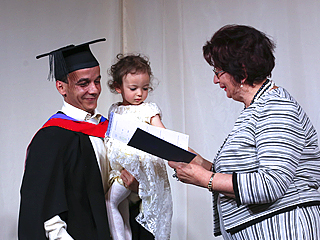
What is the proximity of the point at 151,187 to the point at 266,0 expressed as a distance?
1.63 meters

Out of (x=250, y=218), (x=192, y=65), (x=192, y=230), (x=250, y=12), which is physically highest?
(x=250, y=12)

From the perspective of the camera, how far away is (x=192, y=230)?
10.2 feet

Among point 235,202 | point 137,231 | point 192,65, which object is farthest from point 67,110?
point 192,65

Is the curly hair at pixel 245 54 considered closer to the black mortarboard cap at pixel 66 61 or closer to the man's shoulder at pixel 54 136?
the black mortarboard cap at pixel 66 61

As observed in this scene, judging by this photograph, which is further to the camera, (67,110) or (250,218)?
(67,110)

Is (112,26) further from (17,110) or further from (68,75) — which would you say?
(68,75)

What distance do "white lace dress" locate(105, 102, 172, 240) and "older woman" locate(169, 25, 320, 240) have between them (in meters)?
0.23

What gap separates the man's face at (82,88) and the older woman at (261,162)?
50 cm

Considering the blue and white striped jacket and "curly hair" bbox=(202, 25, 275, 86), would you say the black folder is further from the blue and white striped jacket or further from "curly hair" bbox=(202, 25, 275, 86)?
"curly hair" bbox=(202, 25, 275, 86)

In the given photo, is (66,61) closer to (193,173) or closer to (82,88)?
(82,88)

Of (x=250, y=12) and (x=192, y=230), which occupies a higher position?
(x=250, y=12)

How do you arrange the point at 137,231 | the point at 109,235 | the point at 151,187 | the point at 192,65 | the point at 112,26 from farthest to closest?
the point at 112,26, the point at 192,65, the point at 137,231, the point at 151,187, the point at 109,235

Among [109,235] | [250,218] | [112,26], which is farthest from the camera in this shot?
[112,26]

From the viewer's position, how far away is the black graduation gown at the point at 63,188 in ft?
4.91
